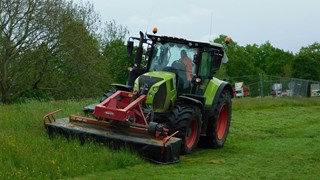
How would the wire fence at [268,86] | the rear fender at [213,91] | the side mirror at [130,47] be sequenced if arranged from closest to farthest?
the side mirror at [130,47]
the rear fender at [213,91]
the wire fence at [268,86]

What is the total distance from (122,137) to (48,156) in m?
1.64

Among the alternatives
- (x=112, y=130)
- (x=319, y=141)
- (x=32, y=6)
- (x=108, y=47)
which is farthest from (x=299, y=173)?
(x=108, y=47)

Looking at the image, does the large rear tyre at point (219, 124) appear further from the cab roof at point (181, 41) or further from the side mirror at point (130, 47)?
the side mirror at point (130, 47)

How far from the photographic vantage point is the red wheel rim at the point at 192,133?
10797 mm

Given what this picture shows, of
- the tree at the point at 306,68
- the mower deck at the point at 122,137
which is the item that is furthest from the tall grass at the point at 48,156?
the tree at the point at 306,68

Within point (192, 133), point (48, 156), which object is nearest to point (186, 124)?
point (192, 133)

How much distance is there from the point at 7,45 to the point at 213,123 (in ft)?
55.0

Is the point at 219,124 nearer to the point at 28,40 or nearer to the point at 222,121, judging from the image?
the point at 222,121

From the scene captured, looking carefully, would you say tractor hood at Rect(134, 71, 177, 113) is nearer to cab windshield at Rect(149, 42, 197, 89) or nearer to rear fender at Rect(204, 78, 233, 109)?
cab windshield at Rect(149, 42, 197, 89)

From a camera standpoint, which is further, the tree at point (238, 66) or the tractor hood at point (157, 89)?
the tree at point (238, 66)

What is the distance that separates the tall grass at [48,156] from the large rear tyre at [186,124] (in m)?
1.39

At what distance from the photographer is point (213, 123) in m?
11.9

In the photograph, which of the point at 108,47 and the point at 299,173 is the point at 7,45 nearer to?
the point at 108,47

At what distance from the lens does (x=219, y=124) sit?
12.9 m
